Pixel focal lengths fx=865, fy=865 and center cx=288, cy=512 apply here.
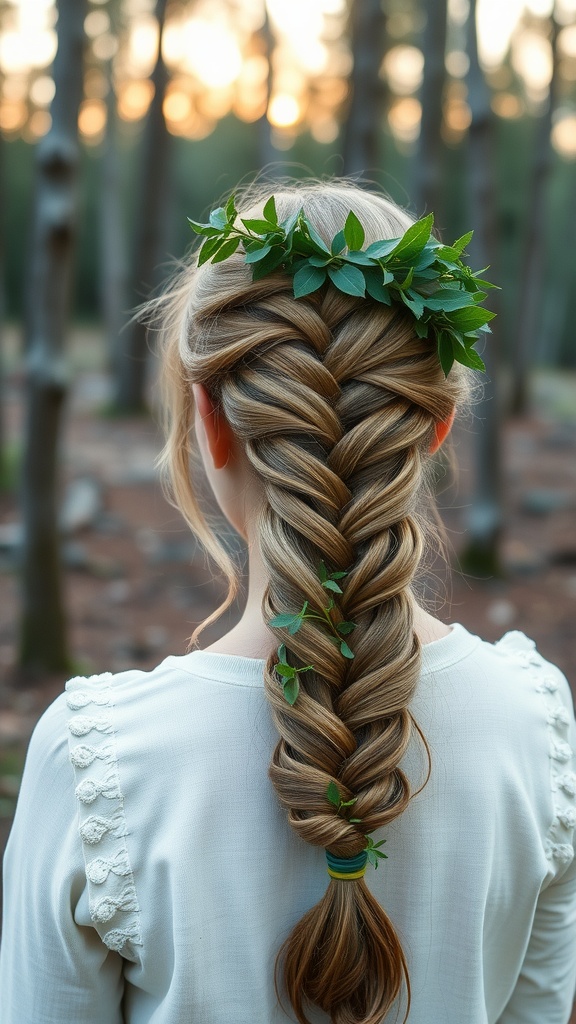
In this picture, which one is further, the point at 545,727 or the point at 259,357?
the point at 545,727

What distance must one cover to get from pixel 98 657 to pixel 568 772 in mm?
4411

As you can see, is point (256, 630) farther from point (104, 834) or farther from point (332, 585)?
point (104, 834)

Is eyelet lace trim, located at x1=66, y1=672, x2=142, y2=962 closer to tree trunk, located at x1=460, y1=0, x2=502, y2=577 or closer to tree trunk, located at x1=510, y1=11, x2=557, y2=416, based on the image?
tree trunk, located at x1=460, y1=0, x2=502, y2=577

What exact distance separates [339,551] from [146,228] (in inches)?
427

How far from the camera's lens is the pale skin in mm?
1327

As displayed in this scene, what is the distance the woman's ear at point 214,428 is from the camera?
137 cm

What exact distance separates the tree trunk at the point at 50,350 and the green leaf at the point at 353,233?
10.8 feet

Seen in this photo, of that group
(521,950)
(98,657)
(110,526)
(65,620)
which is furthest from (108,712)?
(110,526)

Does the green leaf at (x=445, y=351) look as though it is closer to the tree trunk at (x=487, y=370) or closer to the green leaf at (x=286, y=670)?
the green leaf at (x=286, y=670)

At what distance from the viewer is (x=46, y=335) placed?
4348 millimetres

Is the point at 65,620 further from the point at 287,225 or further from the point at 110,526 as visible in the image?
the point at 287,225

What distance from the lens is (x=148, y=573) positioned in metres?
7.09

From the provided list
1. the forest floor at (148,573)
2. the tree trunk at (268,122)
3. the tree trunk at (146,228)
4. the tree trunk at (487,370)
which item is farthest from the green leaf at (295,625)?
the tree trunk at (146,228)

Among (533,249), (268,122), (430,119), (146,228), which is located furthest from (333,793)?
(533,249)
